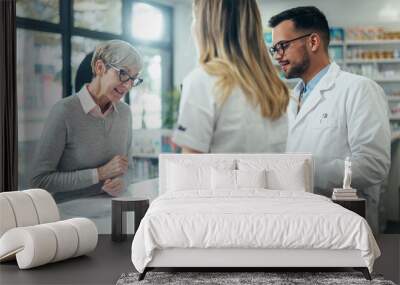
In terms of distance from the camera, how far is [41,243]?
17.4ft

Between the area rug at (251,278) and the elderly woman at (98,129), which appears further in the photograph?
the elderly woman at (98,129)

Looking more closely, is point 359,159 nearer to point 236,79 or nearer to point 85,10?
point 236,79

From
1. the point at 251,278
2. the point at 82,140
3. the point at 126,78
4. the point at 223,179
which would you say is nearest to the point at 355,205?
the point at 223,179

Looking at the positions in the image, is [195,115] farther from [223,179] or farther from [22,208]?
[22,208]

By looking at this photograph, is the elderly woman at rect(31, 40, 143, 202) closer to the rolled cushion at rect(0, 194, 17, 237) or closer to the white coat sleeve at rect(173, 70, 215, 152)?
the white coat sleeve at rect(173, 70, 215, 152)

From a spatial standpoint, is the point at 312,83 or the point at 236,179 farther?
the point at 312,83

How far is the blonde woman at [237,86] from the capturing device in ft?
22.3

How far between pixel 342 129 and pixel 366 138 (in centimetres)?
27

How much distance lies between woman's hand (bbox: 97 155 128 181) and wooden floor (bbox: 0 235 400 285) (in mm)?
940

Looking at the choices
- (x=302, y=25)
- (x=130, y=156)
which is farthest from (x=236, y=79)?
(x=130, y=156)

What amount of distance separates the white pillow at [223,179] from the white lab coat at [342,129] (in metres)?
0.83

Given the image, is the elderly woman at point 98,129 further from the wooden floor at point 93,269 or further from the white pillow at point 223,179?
the white pillow at point 223,179

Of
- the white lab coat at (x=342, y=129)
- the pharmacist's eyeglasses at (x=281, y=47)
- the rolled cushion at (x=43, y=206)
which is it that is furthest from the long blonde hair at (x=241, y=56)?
the rolled cushion at (x=43, y=206)

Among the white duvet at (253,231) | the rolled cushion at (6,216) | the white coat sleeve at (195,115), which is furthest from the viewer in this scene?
the white coat sleeve at (195,115)
